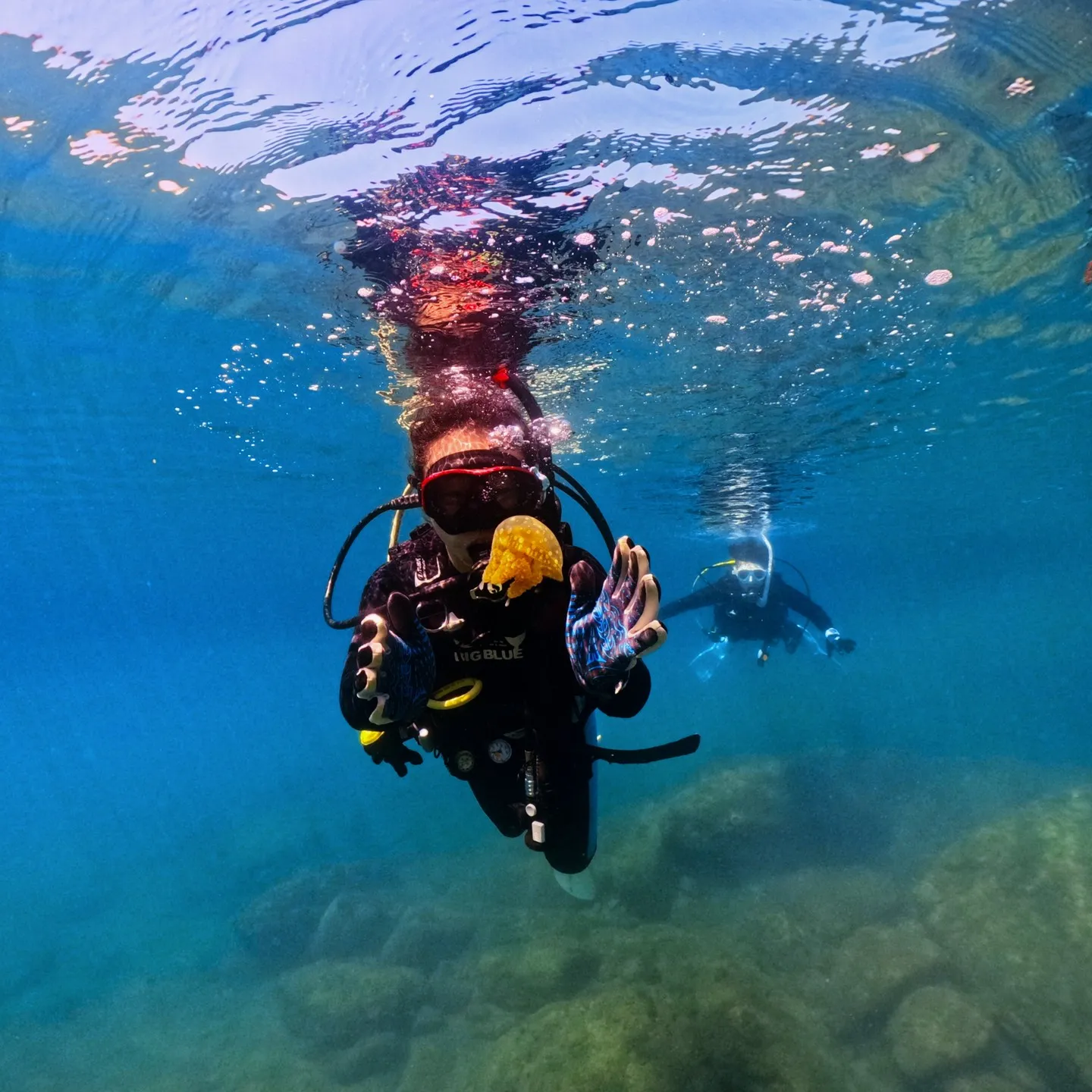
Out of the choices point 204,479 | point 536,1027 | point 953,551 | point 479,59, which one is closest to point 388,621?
point 479,59

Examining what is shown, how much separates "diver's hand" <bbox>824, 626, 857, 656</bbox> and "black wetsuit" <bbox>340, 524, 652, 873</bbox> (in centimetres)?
1051

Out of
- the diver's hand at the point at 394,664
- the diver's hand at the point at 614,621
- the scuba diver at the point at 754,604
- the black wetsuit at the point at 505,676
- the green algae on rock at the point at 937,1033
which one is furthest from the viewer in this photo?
the scuba diver at the point at 754,604

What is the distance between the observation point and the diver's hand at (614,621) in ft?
7.77

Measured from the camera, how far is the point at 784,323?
1051 centimetres

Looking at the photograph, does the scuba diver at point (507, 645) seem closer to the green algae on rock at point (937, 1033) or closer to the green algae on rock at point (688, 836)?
the green algae on rock at point (937, 1033)

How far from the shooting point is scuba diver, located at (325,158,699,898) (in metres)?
2.77

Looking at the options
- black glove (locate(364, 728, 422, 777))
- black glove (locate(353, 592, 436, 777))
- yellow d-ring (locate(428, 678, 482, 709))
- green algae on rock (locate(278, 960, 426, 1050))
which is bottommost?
green algae on rock (locate(278, 960, 426, 1050))

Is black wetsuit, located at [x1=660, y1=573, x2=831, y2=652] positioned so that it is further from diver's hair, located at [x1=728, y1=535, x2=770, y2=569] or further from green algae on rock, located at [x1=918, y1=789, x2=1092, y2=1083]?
green algae on rock, located at [x1=918, y1=789, x2=1092, y2=1083]

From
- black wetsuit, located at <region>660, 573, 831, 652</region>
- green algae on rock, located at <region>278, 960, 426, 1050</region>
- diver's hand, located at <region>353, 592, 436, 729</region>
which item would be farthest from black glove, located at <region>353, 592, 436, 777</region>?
black wetsuit, located at <region>660, 573, 831, 652</region>

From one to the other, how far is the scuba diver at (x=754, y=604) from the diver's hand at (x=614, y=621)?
40.4 feet

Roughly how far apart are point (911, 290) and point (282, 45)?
29.6 feet

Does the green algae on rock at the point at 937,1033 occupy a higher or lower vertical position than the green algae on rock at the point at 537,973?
higher

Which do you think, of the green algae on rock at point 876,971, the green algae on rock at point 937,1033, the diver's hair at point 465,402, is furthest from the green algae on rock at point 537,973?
the diver's hair at point 465,402

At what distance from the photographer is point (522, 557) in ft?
9.44
